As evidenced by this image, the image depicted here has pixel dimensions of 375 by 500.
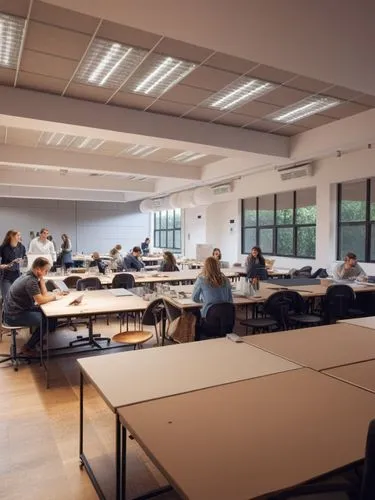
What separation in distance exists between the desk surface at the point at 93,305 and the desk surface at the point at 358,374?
2.38 meters

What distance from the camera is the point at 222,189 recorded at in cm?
1107

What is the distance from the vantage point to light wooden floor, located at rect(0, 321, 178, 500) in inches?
87.7

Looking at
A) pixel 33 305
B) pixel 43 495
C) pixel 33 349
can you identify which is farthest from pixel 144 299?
pixel 43 495

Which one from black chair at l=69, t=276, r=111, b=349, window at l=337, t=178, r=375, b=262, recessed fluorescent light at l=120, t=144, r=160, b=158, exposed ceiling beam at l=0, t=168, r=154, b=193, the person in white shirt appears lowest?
black chair at l=69, t=276, r=111, b=349

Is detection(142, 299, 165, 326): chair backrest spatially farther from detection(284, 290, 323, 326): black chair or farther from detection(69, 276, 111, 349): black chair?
detection(284, 290, 323, 326): black chair

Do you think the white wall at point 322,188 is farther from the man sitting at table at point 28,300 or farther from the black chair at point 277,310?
the man sitting at table at point 28,300

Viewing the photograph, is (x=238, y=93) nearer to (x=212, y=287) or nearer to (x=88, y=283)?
(x=212, y=287)

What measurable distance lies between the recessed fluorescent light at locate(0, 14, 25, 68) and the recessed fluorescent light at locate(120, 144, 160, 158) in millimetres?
3894

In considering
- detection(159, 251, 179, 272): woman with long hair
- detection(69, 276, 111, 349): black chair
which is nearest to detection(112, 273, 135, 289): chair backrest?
detection(69, 276, 111, 349): black chair

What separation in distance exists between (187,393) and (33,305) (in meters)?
3.00

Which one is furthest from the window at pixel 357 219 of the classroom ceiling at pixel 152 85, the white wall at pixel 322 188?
the classroom ceiling at pixel 152 85

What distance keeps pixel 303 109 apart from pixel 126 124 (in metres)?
2.60

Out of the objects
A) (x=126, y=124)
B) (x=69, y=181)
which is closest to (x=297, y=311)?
(x=126, y=124)

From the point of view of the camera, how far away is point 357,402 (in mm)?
1690
